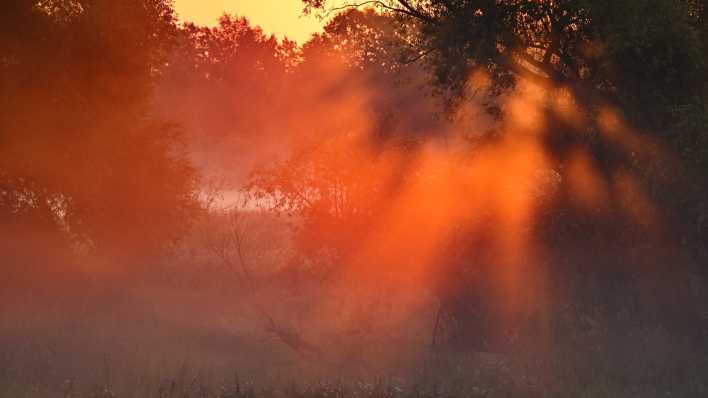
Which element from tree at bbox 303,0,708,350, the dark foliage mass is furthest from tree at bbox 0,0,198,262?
tree at bbox 303,0,708,350

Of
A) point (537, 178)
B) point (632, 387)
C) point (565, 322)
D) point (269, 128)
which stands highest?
point (269, 128)

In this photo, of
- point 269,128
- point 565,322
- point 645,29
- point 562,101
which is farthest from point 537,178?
point 269,128

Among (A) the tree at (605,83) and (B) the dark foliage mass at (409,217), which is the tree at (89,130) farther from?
(A) the tree at (605,83)

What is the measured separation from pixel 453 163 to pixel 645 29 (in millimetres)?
4763

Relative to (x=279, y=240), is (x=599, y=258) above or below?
below

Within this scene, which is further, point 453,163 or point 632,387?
point 453,163

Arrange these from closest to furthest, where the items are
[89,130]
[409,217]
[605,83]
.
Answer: [605,83] → [409,217] → [89,130]

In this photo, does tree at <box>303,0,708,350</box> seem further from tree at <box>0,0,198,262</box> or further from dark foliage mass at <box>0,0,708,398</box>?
tree at <box>0,0,198,262</box>

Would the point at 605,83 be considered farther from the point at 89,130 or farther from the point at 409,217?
the point at 89,130

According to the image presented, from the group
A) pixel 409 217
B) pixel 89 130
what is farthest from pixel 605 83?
pixel 89 130

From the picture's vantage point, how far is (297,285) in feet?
76.4

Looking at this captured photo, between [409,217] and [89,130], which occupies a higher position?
[89,130]

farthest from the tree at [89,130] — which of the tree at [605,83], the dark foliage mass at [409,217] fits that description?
the tree at [605,83]

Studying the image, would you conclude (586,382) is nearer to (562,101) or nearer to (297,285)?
(562,101)
